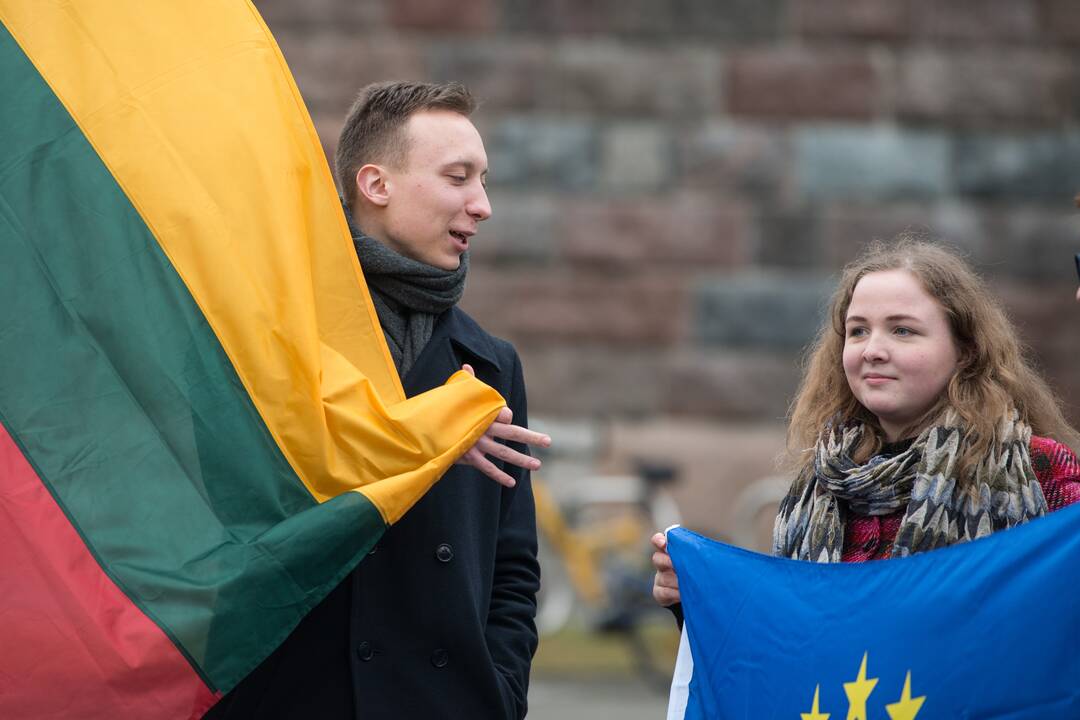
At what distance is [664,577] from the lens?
11.0ft

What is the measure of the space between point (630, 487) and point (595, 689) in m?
1.44

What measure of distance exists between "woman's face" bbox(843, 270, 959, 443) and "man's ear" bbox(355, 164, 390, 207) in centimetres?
91

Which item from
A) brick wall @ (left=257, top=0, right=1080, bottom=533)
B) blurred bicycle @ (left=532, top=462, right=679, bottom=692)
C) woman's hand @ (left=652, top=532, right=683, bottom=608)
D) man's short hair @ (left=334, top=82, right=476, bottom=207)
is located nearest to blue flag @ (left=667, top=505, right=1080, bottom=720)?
woman's hand @ (left=652, top=532, right=683, bottom=608)

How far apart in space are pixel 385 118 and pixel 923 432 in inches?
47.3

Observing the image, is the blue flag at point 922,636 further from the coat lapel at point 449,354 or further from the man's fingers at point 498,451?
the coat lapel at point 449,354

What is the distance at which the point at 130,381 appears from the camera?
3018 mm

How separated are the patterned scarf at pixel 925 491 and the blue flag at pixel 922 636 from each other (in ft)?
0.23

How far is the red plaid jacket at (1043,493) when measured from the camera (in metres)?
2.93

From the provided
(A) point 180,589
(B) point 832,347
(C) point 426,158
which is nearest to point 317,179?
(C) point 426,158

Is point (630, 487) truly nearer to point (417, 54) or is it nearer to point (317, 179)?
point (417, 54)

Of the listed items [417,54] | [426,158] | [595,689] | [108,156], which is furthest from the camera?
[417,54]

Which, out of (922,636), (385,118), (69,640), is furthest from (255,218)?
(922,636)

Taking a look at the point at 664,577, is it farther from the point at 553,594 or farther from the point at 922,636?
the point at 553,594

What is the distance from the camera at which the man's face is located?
3309 mm
